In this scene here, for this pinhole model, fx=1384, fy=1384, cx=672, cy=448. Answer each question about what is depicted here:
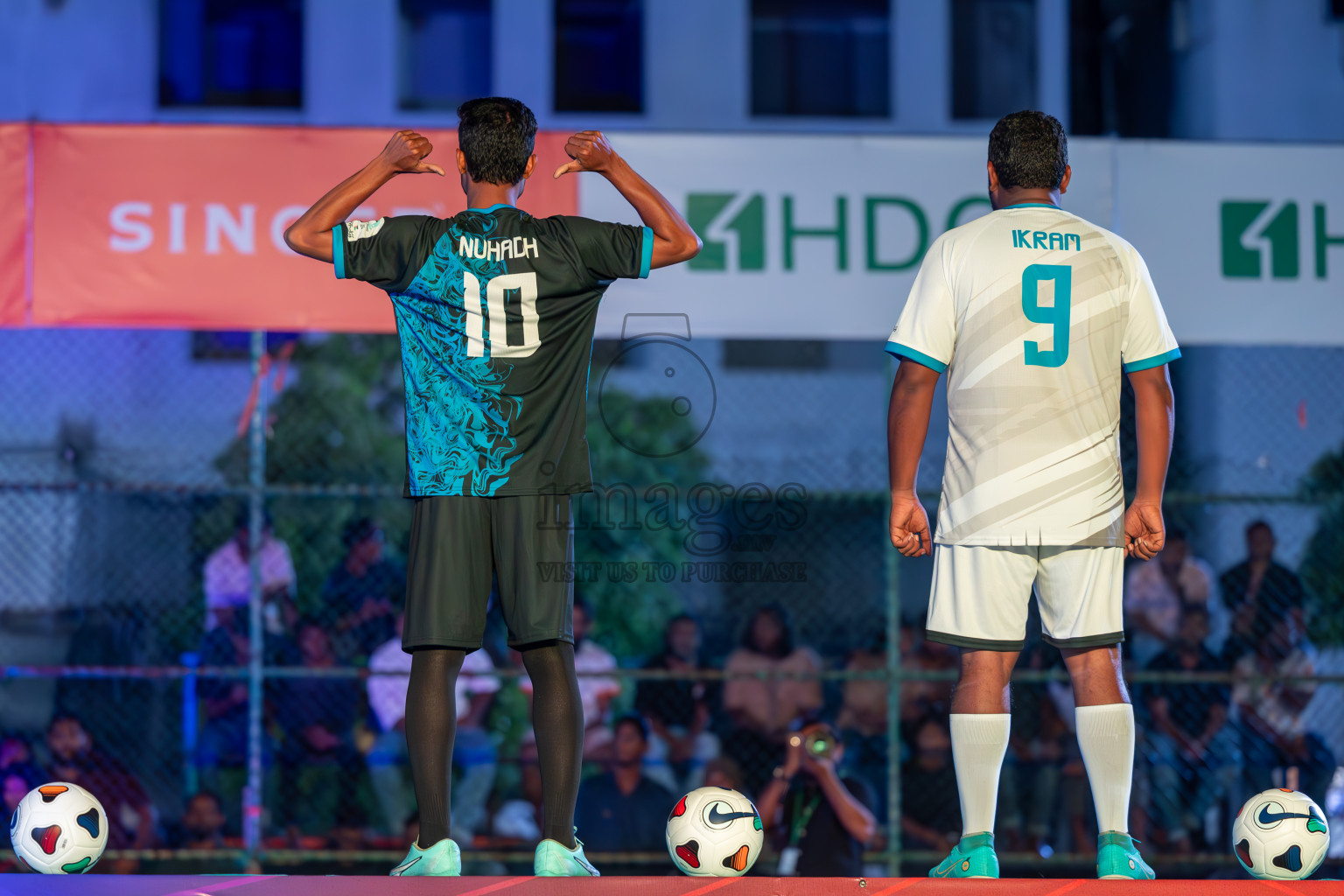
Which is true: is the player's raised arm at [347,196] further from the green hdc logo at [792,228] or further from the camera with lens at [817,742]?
the camera with lens at [817,742]

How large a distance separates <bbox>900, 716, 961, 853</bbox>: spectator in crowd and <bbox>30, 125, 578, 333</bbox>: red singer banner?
326 centimetres

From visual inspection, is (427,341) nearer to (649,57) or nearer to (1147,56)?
(649,57)

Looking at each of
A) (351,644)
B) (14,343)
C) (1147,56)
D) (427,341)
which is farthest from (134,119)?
(427,341)

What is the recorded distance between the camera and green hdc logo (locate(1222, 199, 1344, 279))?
5.21 meters

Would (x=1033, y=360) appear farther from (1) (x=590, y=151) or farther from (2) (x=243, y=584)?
(2) (x=243, y=584)

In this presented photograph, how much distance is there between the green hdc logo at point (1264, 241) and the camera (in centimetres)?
521

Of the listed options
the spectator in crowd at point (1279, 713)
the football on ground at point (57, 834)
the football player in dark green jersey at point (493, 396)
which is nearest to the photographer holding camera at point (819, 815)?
the spectator in crowd at point (1279, 713)

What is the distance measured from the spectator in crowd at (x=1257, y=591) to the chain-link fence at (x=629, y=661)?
1 cm

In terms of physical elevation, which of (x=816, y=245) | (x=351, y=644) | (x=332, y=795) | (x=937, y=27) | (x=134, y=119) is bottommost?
(x=332, y=795)

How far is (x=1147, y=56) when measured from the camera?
1238cm

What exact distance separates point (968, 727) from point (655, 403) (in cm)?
938

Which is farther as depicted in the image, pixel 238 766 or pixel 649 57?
pixel 649 57

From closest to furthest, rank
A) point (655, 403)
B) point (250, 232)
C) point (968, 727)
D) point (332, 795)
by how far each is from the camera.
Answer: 1. point (968, 727)
2. point (250, 232)
3. point (332, 795)
4. point (655, 403)

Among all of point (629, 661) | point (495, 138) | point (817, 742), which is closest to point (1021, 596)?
point (495, 138)
